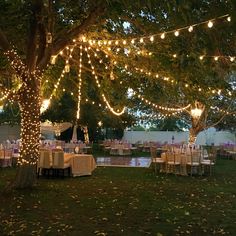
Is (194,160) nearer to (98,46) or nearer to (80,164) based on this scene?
(80,164)

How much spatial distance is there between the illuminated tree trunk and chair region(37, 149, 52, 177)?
2.94 meters

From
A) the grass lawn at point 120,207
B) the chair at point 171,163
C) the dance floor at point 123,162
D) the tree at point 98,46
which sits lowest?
the grass lawn at point 120,207

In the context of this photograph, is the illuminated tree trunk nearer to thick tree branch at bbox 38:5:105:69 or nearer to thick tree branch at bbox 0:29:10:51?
thick tree branch at bbox 38:5:105:69

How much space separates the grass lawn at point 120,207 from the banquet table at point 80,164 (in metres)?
0.87

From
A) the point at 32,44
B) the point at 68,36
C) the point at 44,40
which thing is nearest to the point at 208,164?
the point at 68,36

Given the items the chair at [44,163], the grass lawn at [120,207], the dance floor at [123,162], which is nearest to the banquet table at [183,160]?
the grass lawn at [120,207]

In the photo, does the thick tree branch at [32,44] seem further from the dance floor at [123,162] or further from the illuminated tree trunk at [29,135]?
the dance floor at [123,162]

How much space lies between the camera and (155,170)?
1598 centimetres

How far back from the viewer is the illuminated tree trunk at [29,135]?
10734 mm

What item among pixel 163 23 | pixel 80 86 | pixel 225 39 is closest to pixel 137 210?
pixel 225 39

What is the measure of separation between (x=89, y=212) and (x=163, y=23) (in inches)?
176

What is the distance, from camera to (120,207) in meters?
8.59

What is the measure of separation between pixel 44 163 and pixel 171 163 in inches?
168

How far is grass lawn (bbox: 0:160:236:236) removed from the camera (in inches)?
269
